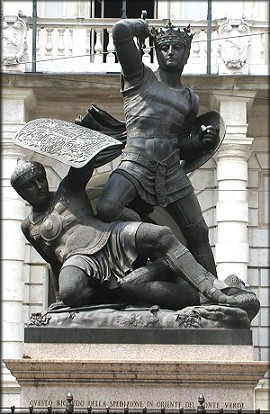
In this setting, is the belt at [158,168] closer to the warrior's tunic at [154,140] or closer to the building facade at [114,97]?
the warrior's tunic at [154,140]

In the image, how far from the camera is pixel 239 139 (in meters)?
29.6

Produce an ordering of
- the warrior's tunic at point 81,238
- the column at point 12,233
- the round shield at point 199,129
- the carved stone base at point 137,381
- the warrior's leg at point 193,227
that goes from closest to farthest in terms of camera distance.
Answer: the carved stone base at point 137,381 < the warrior's tunic at point 81,238 < the warrior's leg at point 193,227 < the round shield at point 199,129 < the column at point 12,233

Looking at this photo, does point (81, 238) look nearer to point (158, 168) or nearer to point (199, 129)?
point (158, 168)

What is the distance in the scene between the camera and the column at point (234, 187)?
2942cm

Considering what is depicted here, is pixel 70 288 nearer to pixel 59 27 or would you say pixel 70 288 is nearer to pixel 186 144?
pixel 186 144

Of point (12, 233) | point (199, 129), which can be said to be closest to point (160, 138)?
point (199, 129)

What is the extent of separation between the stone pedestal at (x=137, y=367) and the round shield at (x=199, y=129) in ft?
6.66

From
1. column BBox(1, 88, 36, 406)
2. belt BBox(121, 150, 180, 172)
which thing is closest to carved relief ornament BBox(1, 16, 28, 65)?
column BBox(1, 88, 36, 406)

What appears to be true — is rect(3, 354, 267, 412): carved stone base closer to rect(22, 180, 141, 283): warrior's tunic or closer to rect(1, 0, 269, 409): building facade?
rect(22, 180, 141, 283): warrior's tunic

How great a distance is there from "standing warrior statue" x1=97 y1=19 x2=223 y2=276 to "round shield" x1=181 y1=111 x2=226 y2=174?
0.02 meters

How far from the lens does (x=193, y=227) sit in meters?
14.7

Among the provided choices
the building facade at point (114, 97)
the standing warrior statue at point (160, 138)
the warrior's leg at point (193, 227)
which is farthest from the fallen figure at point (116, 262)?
the building facade at point (114, 97)

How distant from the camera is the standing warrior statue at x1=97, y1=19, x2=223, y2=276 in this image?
14.3 meters

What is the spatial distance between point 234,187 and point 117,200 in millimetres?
15926
